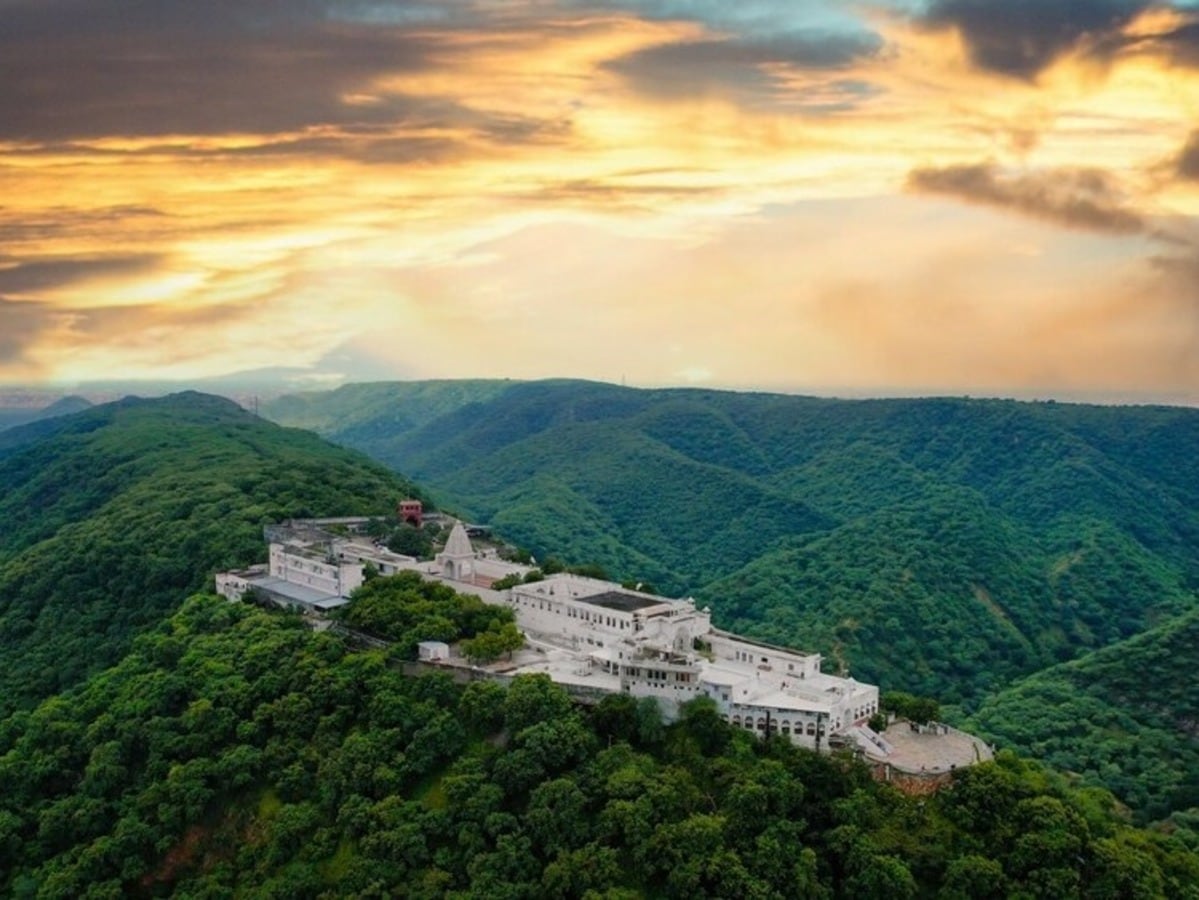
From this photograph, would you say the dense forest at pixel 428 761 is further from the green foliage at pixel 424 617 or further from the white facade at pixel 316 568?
the white facade at pixel 316 568

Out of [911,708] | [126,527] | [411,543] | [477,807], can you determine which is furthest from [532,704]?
[126,527]

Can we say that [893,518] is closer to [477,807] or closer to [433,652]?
[433,652]

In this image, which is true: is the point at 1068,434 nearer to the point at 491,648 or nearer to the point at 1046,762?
the point at 1046,762

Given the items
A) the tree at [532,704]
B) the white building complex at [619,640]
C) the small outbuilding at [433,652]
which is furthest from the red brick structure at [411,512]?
the tree at [532,704]

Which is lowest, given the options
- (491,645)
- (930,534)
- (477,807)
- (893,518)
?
(893,518)

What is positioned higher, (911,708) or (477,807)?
(477,807)

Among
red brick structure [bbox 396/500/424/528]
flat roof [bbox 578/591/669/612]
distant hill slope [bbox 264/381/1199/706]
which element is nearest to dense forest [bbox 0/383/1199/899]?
distant hill slope [bbox 264/381/1199/706]

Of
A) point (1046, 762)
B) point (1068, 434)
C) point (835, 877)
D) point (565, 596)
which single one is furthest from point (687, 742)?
point (1068, 434)
